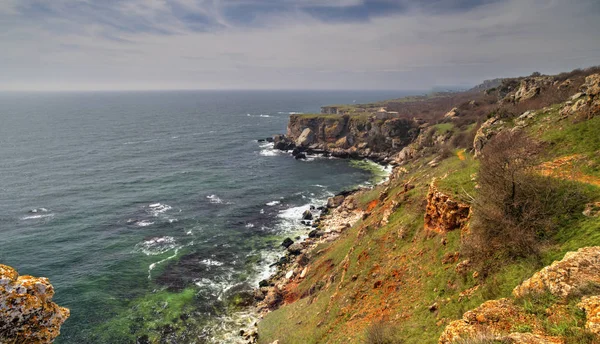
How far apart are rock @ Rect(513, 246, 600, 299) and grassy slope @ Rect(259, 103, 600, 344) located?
2.92 meters

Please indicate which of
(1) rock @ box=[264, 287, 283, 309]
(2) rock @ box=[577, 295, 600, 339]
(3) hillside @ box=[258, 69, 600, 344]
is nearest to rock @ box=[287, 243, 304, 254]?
(1) rock @ box=[264, 287, 283, 309]

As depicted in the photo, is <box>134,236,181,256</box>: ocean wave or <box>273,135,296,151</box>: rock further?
<box>273,135,296,151</box>: rock

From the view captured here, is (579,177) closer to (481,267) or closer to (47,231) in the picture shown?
(481,267)

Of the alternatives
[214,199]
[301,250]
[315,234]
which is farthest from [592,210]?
[214,199]

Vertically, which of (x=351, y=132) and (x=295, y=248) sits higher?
(x=351, y=132)

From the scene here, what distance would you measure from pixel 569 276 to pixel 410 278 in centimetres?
1379

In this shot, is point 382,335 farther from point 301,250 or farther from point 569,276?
point 301,250

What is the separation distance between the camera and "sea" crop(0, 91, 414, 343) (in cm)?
4231

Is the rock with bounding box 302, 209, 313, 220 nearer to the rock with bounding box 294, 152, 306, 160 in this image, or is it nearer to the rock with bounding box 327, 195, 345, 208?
the rock with bounding box 327, 195, 345, 208

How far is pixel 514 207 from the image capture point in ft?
65.3

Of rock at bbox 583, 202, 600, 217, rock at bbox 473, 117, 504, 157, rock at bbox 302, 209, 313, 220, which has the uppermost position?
rock at bbox 473, 117, 504, 157

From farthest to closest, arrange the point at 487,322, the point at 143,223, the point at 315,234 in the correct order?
1. the point at 143,223
2. the point at 315,234
3. the point at 487,322

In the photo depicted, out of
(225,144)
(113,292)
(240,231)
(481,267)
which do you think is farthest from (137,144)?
(481,267)

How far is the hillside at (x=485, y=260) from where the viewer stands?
41.4 ft
